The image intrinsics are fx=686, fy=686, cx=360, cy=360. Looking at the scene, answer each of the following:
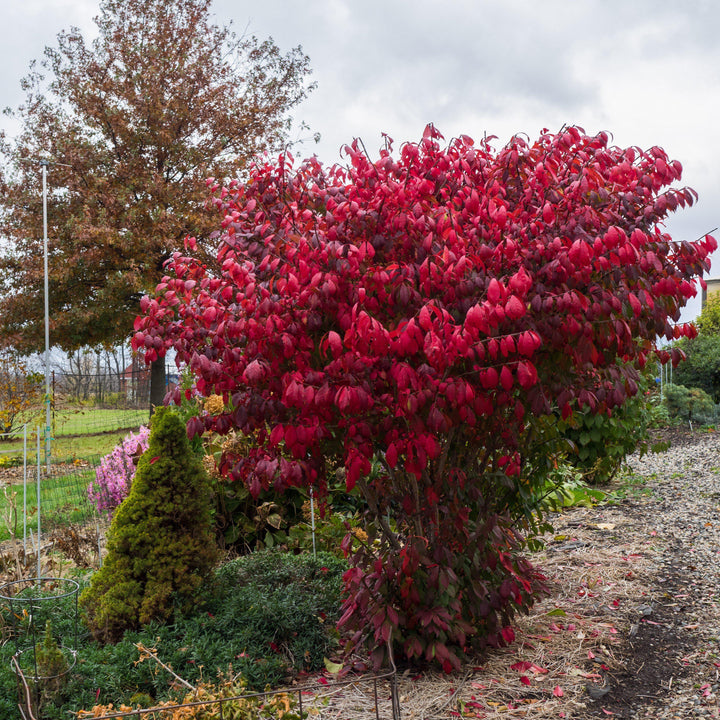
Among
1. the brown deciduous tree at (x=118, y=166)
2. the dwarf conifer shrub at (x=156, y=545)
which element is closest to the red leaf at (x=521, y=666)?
the dwarf conifer shrub at (x=156, y=545)

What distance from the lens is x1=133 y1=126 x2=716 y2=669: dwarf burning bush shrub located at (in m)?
2.44

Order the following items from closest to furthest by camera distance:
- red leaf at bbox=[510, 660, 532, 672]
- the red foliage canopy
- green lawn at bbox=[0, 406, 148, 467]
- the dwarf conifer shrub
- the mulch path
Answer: the red foliage canopy
the mulch path
red leaf at bbox=[510, 660, 532, 672]
the dwarf conifer shrub
green lawn at bbox=[0, 406, 148, 467]

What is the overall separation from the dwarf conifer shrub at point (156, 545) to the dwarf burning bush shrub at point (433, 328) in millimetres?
546

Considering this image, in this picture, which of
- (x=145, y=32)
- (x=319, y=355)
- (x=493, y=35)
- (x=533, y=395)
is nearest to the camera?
(x=533, y=395)

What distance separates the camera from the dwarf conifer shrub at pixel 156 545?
11.2 ft

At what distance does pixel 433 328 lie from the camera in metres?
2.29

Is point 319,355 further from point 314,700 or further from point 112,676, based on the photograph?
point 112,676

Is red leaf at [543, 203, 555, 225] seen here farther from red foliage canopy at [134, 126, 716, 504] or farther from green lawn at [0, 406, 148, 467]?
green lawn at [0, 406, 148, 467]

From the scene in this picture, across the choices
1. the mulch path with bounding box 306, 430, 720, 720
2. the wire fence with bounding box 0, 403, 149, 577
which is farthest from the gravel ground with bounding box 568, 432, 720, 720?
the wire fence with bounding box 0, 403, 149, 577

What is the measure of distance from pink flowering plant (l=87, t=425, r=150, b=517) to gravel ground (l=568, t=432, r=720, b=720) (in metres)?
3.65

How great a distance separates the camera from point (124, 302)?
47.9 feet

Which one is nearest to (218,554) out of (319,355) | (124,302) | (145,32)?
(319,355)

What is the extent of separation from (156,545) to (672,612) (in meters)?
2.95

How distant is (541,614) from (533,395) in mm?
1736
